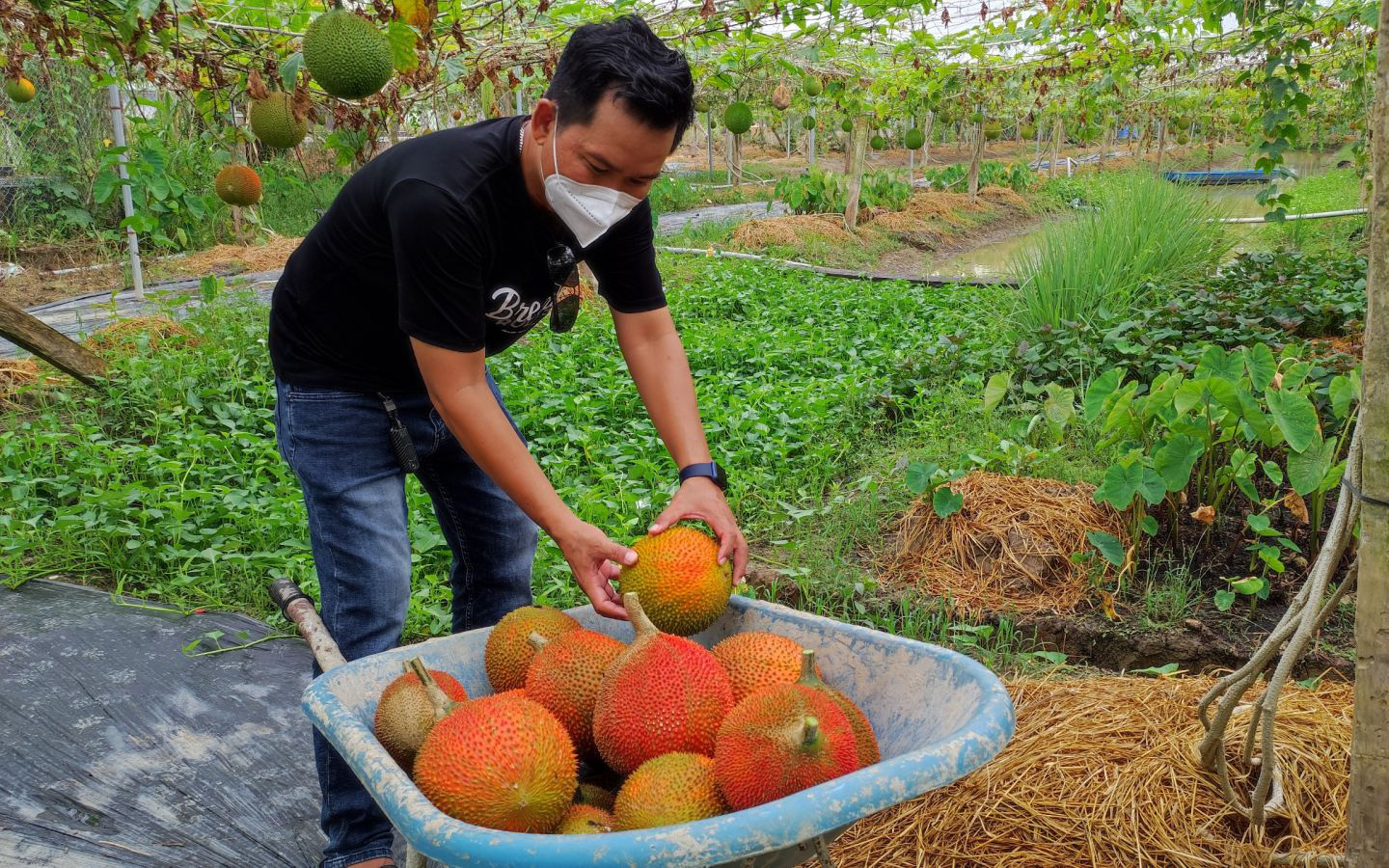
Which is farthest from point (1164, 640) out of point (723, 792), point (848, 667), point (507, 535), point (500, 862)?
point (500, 862)

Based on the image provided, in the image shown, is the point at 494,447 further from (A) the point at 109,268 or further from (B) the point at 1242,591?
(A) the point at 109,268

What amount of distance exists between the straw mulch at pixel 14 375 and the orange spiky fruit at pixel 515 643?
484 cm

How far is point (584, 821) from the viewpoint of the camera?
4.35ft

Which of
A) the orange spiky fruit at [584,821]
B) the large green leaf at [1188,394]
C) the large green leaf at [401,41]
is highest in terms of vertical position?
the large green leaf at [401,41]

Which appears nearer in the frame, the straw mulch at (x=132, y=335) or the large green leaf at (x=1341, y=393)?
the large green leaf at (x=1341, y=393)

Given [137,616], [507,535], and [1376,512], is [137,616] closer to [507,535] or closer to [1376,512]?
[507,535]

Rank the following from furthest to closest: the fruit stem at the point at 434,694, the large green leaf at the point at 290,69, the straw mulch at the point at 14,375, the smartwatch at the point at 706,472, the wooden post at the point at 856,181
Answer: the wooden post at the point at 856,181
the straw mulch at the point at 14,375
the large green leaf at the point at 290,69
the smartwatch at the point at 706,472
the fruit stem at the point at 434,694

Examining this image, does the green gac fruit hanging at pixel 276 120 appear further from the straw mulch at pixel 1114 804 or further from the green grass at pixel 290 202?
the green grass at pixel 290 202

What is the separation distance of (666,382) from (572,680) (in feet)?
2.66

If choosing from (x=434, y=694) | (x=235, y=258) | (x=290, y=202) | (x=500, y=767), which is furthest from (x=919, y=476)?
(x=290, y=202)

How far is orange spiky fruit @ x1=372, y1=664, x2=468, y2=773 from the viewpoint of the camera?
1470mm

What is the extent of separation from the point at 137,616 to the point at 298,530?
742 mm

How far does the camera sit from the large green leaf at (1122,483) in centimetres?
316

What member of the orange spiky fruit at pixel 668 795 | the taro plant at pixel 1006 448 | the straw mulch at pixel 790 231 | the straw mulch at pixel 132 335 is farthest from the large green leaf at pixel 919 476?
the straw mulch at pixel 790 231
